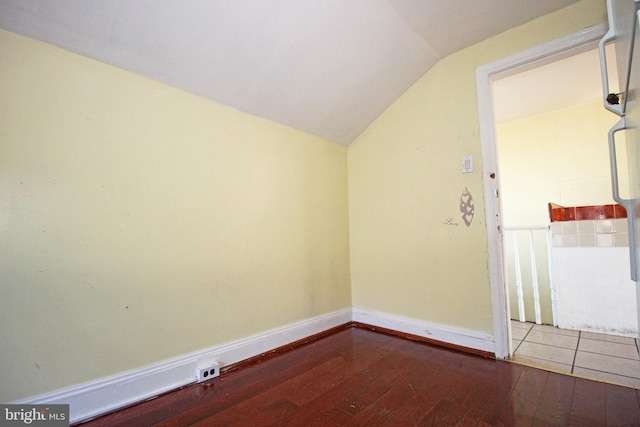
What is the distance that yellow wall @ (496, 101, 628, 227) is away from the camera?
276 centimetres

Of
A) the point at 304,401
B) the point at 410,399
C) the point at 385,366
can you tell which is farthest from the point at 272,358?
the point at 410,399

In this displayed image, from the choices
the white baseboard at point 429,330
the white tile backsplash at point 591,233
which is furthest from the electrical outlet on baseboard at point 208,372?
the white tile backsplash at point 591,233

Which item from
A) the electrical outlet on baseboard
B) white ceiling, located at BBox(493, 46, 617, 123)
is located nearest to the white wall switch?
white ceiling, located at BBox(493, 46, 617, 123)

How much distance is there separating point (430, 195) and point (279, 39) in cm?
151

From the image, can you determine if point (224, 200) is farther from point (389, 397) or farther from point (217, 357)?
point (389, 397)

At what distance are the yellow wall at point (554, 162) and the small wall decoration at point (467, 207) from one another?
99 cm

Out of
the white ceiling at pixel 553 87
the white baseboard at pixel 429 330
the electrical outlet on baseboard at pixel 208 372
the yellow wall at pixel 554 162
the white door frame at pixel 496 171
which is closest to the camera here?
the electrical outlet on baseboard at pixel 208 372

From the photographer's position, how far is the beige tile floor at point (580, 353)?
63.6 inches

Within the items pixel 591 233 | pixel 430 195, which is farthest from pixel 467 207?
pixel 591 233

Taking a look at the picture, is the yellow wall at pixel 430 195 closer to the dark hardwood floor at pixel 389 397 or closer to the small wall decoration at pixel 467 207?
the small wall decoration at pixel 467 207

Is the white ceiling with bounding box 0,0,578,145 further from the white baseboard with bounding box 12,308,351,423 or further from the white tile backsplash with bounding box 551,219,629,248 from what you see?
the white tile backsplash with bounding box 551,219,629,248

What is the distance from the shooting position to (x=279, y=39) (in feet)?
5.35

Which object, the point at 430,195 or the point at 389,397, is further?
the point at 430,195

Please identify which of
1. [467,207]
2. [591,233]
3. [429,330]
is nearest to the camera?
[467,207]
